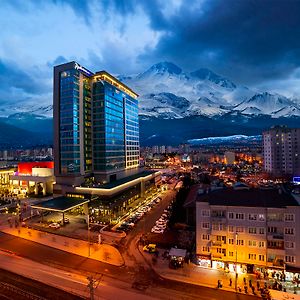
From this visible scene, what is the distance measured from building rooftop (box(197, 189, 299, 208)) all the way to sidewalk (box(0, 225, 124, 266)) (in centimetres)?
1559

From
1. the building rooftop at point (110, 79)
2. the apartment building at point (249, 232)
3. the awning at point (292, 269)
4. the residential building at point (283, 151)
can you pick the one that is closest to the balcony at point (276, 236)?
the apartment building at point (249, 232)

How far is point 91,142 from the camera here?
74.1m

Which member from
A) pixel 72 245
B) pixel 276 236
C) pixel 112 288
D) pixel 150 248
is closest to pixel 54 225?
pixel 72 245

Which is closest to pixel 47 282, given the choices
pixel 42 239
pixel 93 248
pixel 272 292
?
pixel 93 248

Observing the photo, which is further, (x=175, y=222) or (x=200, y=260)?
(x=175, y=222)

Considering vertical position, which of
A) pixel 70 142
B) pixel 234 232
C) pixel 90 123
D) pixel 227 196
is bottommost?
pixel 234 232

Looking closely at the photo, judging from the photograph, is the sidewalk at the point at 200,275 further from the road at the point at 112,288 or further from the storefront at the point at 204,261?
the road at the point at 112,288

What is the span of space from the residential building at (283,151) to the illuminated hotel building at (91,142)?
73.1 meters

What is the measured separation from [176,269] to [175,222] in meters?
17.2

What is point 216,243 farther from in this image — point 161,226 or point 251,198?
point 161,226

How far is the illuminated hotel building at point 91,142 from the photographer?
207ft

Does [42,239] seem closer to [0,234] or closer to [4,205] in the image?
[0,234]

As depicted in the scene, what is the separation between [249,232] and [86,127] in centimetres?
5358

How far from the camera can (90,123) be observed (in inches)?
2913
